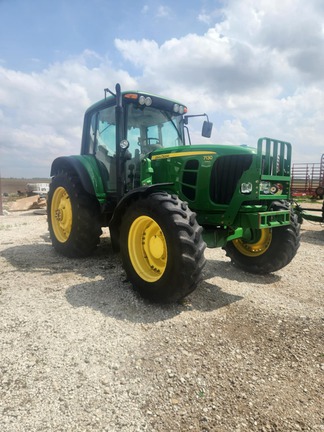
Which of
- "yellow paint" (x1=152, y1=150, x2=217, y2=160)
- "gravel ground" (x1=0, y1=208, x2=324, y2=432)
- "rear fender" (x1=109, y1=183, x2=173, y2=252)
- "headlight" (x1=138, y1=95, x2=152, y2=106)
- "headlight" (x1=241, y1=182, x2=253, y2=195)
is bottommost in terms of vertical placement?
"gravel ground" (x1=0, y1=208, x2=324, y2=432)

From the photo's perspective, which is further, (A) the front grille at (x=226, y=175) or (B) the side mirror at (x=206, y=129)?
(B) the side mirror at (x=206, y=129)

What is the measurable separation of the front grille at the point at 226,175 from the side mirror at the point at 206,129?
1.28 meters

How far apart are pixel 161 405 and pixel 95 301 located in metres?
1.58

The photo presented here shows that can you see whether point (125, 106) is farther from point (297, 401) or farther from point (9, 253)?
point (297, 401)

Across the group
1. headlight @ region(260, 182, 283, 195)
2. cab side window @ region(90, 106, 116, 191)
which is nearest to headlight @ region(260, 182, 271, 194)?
headlight @ region(260, 182, 283, 195)

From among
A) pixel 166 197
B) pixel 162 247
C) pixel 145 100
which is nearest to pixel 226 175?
pixel 166 197

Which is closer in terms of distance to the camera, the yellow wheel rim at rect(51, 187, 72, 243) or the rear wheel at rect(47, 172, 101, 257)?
the rear wheel at rect(47, 172, 101, 257)

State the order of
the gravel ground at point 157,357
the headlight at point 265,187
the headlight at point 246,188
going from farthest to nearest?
the headlight at point 265,187, the headlight at point 246,188, the gravel ground at point 157,357

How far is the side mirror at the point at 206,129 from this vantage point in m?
4.78

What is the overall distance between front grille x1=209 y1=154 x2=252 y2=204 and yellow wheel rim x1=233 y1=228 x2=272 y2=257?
826 millimetres

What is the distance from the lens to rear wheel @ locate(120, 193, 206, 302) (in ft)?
9.59

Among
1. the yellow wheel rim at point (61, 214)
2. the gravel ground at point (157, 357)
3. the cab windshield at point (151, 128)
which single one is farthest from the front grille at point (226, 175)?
the yellow wheel rim at point (61, 214)

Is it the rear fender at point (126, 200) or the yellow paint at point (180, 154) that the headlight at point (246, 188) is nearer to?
the yellow paint at point (180, 154)

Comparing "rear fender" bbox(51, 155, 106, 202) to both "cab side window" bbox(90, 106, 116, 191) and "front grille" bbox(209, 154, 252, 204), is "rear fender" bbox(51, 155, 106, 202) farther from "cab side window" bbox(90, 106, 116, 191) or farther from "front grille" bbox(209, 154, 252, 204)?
"front grille" bbox(209, 154, 252, 204)
